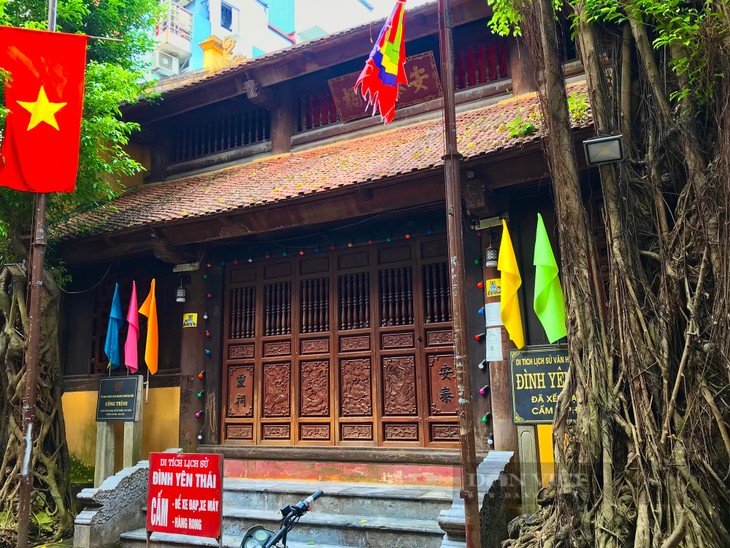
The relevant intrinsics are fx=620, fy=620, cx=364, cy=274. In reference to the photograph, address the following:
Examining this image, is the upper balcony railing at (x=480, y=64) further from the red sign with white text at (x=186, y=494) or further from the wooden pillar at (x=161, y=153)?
the red sign with white text at (x=186, y=494)

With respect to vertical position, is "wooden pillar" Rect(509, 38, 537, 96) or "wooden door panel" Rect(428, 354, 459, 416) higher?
"wooden pillar" Rect(509, 38, 537, 96)

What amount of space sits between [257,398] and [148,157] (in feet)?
17.1

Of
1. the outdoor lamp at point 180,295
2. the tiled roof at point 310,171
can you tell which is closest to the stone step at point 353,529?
the outdoor lamp at point 180,295

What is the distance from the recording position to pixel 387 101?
584 centimetres

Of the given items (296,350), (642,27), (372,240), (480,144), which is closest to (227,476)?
(296,350)

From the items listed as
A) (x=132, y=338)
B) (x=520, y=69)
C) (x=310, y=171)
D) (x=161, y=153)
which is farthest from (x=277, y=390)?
(x=520, y=69)

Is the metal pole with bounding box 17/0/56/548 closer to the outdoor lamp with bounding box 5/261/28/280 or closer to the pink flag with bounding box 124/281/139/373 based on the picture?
the outdoor lamp with bounding box 5/261/28/280

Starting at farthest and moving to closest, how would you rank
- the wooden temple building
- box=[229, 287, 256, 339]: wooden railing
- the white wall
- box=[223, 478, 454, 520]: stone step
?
the white wall → box=[229, 287, 256, 339]: wooden railing → the wooden temple building → box=[223, 478, 454, 520]: stone step

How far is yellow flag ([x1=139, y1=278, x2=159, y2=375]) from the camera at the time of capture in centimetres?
885

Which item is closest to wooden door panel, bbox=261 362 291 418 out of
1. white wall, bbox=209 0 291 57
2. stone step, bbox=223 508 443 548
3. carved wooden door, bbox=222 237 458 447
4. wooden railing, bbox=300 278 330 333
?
carved wooden door, bbox=222 237 458 447

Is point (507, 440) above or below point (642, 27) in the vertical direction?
below

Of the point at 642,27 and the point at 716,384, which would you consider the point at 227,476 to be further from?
the point at 642,27

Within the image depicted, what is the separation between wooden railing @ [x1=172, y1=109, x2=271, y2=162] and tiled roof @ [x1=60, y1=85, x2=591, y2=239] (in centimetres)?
51

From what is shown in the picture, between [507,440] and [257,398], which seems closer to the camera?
[507,440]
